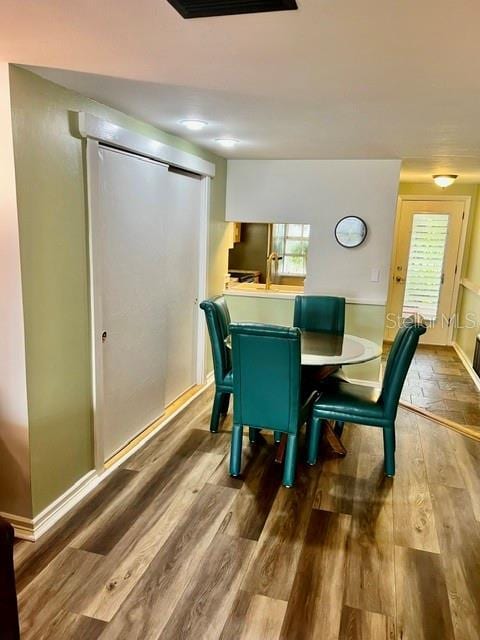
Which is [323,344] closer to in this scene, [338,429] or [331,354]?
[331,354]

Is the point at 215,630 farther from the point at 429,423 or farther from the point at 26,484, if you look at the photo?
the point at 429,423

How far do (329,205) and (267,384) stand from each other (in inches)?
89.2

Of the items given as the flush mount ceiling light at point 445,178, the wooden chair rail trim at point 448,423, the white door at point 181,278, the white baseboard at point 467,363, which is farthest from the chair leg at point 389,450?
the flush mount ceiling light at point 445,178

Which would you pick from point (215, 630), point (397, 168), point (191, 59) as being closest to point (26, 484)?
point (215, 630)

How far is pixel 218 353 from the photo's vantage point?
132 inches

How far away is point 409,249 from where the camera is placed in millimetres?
6457

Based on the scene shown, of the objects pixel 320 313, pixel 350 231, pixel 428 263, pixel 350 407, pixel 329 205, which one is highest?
pixel 329 205

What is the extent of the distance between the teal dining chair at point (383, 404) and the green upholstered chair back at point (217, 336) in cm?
76

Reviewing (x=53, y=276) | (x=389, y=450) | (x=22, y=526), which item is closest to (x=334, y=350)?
(x=389, y=450)

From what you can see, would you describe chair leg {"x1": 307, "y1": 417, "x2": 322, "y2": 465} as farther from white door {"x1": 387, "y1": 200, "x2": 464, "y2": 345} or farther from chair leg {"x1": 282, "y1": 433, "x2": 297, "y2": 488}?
white door {"x1": 387, "y1": 200, "x2": 464, "y2": 345}

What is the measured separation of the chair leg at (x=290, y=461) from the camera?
109 inches

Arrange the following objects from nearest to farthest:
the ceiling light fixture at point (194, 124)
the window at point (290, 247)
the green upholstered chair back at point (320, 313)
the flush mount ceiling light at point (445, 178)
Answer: the ceiling light fixture at point (194, 124), the green upholstered chair back at point (320, 313), the flush mount ceiling light at point (445, 178), the window at point (290, 247)

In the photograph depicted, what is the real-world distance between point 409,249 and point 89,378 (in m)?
5.19

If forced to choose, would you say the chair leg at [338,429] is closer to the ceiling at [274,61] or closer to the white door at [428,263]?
the ceiling at [274,61]
